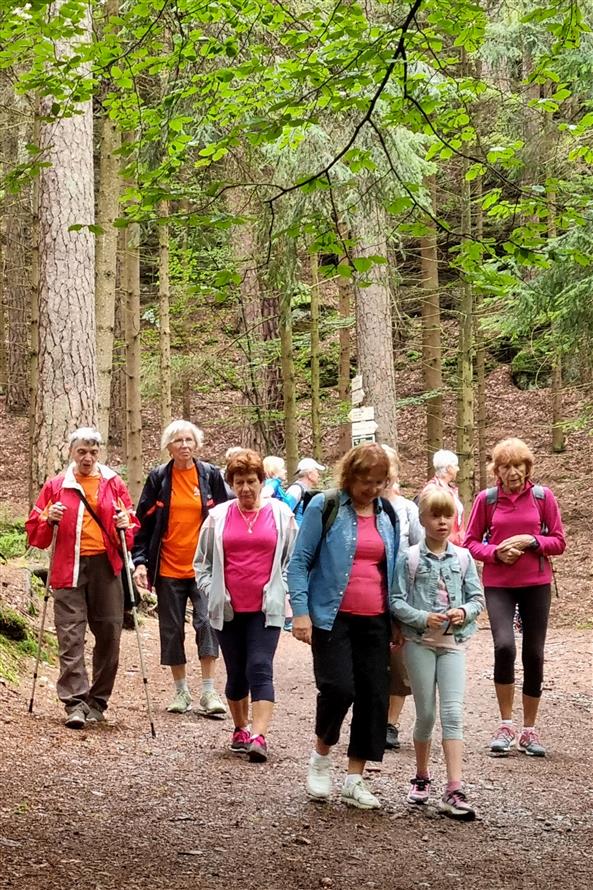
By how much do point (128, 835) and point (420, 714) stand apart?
1.67m

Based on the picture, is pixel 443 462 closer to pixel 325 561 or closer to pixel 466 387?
pixel 325 561

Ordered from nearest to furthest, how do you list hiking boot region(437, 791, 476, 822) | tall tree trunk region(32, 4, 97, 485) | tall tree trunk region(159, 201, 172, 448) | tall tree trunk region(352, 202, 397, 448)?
hiking boot region(437, 791, 476, 822) → tall tree trunk region(32, 4, 97, 485) → tall tree trunk region(352, 202, 397, 448) → tall tree trunk region(159, 201, 172, 448)

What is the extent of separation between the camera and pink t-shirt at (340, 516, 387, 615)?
202 inches

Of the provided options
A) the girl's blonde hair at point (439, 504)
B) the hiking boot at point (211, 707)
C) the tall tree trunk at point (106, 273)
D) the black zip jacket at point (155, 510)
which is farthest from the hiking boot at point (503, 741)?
the tall tree trunk at point (106, 273)

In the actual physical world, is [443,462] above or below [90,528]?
above

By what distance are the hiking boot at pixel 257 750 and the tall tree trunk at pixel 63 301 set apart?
4.48m

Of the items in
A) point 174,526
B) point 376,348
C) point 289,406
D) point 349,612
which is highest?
point 376,348

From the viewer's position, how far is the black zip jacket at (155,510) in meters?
7.16

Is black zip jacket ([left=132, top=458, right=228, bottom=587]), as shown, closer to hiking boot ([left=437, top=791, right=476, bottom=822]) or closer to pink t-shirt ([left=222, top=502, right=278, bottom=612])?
pink t-shirt ([left=222, top=502, right=278, bottom=612])

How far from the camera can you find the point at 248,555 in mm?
6184

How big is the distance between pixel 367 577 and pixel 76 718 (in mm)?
2480

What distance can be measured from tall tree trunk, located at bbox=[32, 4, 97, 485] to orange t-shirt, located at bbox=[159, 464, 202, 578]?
9.18 ft

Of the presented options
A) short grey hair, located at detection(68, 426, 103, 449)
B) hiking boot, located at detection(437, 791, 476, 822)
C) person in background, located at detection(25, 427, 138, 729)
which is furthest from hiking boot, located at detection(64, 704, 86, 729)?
hiking boot, located at detection(437, 791, 476, 822)

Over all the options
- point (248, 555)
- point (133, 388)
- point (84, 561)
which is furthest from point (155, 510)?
point (133, 388)
